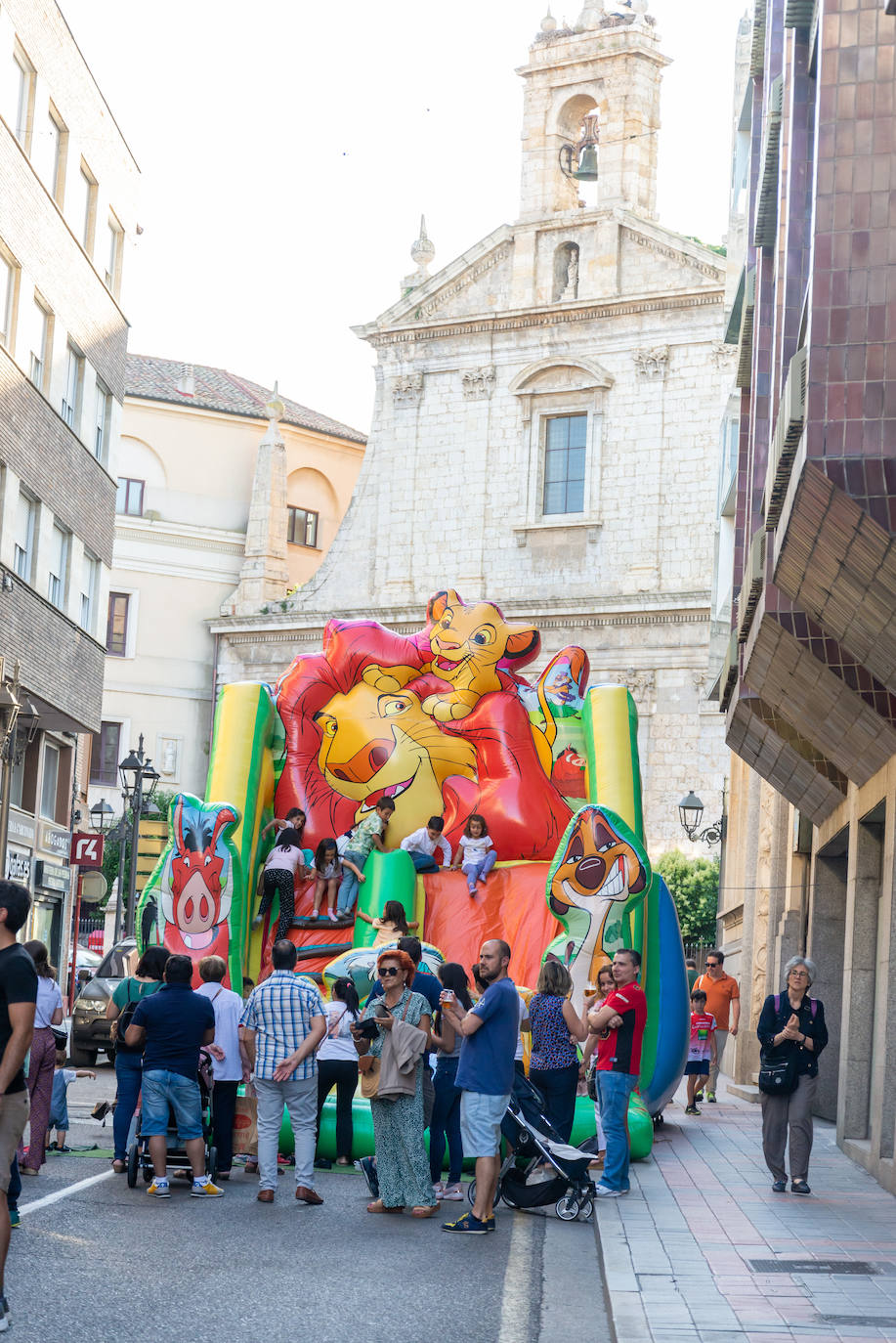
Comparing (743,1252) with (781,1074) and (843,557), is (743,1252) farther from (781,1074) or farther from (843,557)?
(843,557)

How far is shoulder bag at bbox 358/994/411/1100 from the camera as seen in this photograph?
1092 cm

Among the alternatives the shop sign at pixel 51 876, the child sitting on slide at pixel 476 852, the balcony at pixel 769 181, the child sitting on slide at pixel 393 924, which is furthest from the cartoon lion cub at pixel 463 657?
the shop sign at pixel 51 876

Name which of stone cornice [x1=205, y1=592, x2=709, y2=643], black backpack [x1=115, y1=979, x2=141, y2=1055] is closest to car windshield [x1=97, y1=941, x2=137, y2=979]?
black backpack [x1=115, y1=979, x2=141, y2=1055]

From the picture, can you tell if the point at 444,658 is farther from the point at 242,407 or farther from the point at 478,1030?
the point at 242,407

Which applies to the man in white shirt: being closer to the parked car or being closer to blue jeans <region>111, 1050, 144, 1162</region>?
blue jeans <region>111, 1050, 144, 1162</region>

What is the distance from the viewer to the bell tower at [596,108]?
45.6 metres

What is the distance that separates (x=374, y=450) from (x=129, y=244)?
705 inches

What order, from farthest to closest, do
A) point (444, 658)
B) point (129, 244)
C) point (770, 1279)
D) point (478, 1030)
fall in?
1. point (129, 244)
2. point (444, 658)
3. point (478, 1030)
4. point (770, 1279)

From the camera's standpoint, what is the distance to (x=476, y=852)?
54.9ft

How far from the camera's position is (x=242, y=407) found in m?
55.7

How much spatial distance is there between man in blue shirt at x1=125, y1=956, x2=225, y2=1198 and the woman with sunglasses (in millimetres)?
1009

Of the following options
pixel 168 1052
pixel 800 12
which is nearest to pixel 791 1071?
pixel 168 1052

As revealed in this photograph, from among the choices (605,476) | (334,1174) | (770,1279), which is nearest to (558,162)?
(605,476)

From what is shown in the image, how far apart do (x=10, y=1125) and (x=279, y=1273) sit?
2013mm
